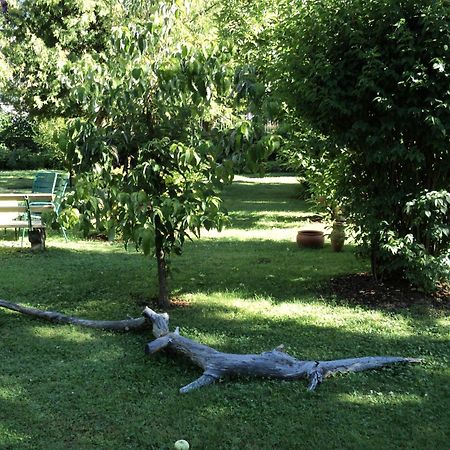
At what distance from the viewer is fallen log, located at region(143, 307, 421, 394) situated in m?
3.63

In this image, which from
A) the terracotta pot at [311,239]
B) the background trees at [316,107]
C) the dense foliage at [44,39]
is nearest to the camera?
the background trees at [316,107]

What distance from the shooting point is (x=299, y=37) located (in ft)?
18.0

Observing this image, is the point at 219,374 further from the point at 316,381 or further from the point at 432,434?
the point at 432,434

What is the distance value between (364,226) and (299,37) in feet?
6.61

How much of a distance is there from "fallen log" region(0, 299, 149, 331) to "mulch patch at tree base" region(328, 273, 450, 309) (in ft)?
7.19

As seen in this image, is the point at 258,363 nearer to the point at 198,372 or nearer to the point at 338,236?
the point at 198,372

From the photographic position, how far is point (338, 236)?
25.5 feet

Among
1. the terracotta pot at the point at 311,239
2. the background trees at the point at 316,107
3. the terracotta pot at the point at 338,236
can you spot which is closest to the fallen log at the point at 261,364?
the background trees at the point at 316,107

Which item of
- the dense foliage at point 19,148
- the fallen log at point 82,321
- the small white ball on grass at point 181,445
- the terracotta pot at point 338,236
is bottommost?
the small white ball on grass at point 181,445

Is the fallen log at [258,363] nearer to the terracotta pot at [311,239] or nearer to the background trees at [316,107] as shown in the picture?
the background trees at [316,107]

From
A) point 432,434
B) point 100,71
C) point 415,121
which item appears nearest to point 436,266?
point 415,121

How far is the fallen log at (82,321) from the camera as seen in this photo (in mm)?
4486

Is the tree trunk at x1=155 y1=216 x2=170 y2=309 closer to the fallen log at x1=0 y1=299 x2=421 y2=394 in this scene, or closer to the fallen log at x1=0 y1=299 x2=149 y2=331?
the fallen log at x1=0 y1=299 x2=149 y2=331

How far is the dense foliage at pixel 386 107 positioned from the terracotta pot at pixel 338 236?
1996 mm
